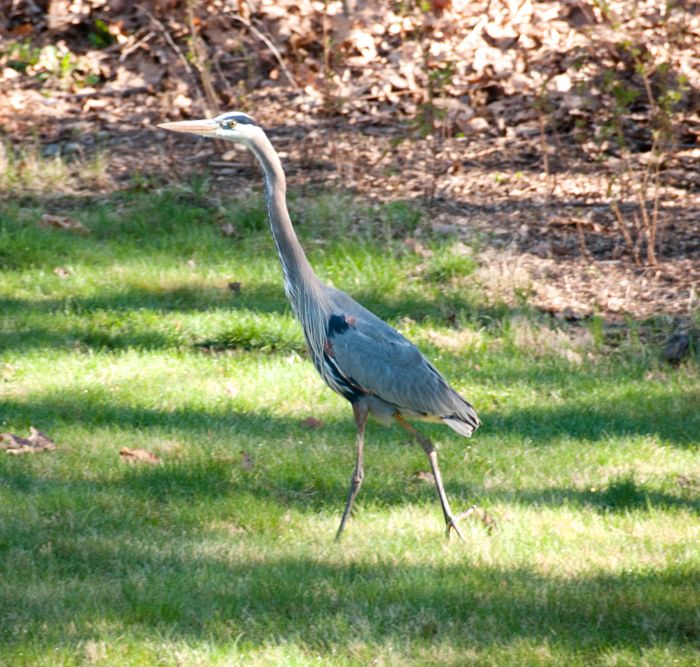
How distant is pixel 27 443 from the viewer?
22.1 feet

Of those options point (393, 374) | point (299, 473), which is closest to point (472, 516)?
point (393, 374)

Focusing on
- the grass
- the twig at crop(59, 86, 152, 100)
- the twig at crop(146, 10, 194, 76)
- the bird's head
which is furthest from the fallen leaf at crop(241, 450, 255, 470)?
the twig at crop(59, 86, 152, 100)

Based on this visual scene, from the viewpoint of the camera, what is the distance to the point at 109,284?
30.1 ft

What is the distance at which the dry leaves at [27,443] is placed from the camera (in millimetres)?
6660

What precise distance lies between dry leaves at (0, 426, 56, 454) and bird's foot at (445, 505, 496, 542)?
93.0 inches

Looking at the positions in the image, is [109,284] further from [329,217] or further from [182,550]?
[182,550]

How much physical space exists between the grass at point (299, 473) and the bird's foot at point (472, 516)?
67 millimetres

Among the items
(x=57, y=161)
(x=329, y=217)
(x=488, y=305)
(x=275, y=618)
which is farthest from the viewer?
(x=57, y=161)

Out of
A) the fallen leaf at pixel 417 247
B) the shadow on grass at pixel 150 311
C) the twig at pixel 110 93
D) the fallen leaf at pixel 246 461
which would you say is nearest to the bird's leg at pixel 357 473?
the fallen leaf at pixel 246 461

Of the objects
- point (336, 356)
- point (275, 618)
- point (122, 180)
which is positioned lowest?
point (122, 180)

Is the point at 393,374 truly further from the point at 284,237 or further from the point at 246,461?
the point at 246,461

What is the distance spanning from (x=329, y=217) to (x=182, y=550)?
16.8ft

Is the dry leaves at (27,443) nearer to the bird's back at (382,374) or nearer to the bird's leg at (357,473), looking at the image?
the bird's back at (382,374)

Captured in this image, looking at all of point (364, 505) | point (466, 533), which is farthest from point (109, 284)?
point (466, 533)
